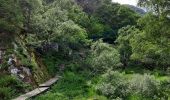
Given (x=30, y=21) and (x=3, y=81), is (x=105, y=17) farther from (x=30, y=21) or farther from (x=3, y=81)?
(x=3, y=81)

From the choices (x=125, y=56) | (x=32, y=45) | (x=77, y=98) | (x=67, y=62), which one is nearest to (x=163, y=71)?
(x=125, y=56)

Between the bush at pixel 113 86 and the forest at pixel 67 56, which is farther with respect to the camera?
the bush at pixel 113 86

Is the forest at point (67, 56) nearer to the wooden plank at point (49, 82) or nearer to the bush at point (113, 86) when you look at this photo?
the bush at point (113, 86)

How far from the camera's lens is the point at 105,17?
237 feet

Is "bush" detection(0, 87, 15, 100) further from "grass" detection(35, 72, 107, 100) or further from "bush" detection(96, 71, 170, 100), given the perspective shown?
"bush" detection(96, 71, 170, 100)

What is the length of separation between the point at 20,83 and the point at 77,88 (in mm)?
5787

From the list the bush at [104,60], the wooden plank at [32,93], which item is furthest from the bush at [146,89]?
the bush at [104,60]

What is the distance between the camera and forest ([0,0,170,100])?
2394 cm

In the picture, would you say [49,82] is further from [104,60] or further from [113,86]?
[104,60]

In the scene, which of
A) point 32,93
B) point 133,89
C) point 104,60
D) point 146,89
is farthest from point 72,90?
point 104,60

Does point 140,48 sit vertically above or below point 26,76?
above

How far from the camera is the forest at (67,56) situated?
2394cm

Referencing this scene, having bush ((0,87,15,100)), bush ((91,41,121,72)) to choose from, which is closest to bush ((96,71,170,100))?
bush ((91,41,121,72))

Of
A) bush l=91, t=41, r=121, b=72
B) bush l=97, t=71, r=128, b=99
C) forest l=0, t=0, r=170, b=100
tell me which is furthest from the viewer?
bush l=91, t=41, r=121, b=72
